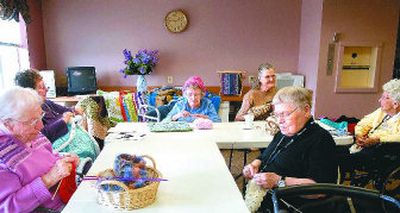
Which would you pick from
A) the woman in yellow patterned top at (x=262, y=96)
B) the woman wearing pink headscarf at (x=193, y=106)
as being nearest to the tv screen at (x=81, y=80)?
the woman wearing pink headscarf at (x=193, y=106)

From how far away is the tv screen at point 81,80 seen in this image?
4422 mm

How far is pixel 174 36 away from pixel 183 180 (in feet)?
11.8

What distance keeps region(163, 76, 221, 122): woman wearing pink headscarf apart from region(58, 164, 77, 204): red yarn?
4.42 ft

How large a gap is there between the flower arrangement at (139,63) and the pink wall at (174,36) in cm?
20

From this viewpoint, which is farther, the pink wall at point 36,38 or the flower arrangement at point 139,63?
the flower arrangement at point 139,63

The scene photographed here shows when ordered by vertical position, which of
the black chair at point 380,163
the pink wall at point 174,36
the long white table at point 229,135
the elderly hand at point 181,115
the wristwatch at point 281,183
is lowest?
the black chair at point 380,163

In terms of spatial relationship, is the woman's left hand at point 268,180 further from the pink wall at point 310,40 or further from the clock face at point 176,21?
the clock face at point 176,21

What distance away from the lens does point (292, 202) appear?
5.14 ft

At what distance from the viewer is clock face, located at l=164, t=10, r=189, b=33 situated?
4.61m

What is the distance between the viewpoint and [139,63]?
4.45 meters

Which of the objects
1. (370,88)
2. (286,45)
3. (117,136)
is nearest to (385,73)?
(370,88)

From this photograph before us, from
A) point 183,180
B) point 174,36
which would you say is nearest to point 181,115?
point 183,180

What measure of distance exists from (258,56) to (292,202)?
11.6 feet

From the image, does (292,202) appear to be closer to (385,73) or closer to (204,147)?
(204,147)
